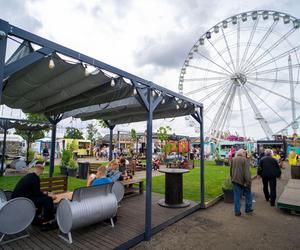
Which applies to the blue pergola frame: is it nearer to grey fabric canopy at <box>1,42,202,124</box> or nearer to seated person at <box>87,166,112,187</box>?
grey fabric canopy at <box>1,42,202,124</box>

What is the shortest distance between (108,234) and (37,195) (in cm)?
134

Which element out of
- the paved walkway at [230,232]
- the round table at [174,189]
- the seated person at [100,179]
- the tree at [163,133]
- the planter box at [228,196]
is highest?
the tree at [163,133]

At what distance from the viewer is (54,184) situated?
4.43m

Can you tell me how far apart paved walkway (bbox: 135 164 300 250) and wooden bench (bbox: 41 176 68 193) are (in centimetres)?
244

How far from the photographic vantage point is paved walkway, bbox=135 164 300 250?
308 centimetres

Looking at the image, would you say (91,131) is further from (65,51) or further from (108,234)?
(65,51)

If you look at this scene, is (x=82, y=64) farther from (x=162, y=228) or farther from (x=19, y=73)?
(x=162, y=228)

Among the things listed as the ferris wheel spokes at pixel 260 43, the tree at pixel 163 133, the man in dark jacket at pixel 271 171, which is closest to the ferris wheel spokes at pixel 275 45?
the ferris wheel spokes at pixel 260 43

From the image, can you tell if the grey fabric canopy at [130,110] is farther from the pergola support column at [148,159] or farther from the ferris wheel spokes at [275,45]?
the ferris wheel spokes at [275,45]

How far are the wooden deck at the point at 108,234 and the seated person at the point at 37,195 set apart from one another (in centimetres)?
18

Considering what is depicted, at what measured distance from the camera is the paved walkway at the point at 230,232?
3.08 metres

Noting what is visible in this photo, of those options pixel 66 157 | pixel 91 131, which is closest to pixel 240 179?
pixel 66 157

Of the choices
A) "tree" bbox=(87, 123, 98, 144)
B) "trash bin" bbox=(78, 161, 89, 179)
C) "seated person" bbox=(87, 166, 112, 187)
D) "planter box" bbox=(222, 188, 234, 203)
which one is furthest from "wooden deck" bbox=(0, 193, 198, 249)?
"tree" bbox=(87, 123, 98, 144)

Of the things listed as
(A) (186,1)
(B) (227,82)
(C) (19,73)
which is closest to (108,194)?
(C) (19,73)
